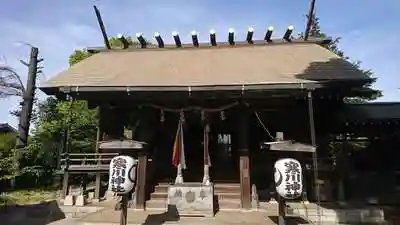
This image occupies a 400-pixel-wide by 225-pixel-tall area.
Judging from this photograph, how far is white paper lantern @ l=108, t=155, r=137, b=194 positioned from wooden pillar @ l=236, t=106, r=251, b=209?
11.2 feet

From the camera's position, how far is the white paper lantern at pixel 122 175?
812cm

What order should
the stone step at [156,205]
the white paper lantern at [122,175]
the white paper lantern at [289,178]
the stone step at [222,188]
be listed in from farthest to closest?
1. the stone step at [222,188]
2. the stone step at [156,205]
3. the white paper lantern at [122,175]
4. the white paper lantern at [289,178]

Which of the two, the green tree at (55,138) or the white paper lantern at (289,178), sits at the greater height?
the green tree at (55,138)

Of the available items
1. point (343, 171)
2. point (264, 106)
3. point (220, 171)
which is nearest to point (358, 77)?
point (264, 106)

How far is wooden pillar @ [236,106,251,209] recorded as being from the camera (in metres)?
10.1

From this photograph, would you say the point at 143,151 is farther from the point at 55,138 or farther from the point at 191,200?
the point at 55,138

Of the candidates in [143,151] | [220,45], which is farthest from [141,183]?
[220,45]

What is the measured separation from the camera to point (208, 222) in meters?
8.84

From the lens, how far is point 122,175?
8.16m

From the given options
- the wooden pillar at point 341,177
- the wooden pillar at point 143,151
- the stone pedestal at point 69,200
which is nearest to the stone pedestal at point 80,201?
the stone pedestal at point 69,200

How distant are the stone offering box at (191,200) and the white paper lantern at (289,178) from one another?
2.42 m

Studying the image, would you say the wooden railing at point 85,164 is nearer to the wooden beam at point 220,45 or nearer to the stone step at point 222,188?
the stone step at point 222,188

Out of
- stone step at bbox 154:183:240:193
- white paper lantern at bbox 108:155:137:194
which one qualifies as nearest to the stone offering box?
stone step at bbox 154:183:240:193

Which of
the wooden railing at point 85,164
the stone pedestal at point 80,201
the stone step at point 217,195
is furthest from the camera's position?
the wooden railing at point 85,164
